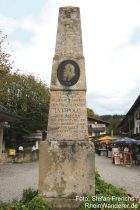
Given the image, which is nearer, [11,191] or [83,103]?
[83,103]

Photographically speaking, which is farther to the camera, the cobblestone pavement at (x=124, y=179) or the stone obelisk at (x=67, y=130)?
the cobblestone pavement at (x=124, y=179)

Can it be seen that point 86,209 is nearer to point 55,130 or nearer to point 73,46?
point 55,130

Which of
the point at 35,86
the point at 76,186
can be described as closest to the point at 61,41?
the point at 76,186

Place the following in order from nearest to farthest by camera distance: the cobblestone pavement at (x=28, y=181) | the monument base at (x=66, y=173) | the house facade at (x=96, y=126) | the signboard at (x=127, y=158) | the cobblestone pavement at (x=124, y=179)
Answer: the monument base at (x=66, y=173) → the cobblestone pavement at (x=28, y=181) → the cobblestone pavement at (x=124, y=179) → the signboard at (x=127, y=158) → the house facade at (x=96, y=126)

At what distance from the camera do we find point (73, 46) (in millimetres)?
9148

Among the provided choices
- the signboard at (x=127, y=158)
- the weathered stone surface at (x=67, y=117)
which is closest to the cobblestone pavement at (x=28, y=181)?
the weathered stone surface at (x=67, y=117)

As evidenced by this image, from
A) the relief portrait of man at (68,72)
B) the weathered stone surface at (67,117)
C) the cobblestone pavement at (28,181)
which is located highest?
the relief portrait of man at (68,72)

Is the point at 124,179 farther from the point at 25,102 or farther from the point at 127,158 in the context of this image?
the point at 25,102

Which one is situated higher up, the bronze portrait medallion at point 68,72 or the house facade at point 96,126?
the house facade at point 96,126

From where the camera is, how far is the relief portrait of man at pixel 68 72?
9008mm

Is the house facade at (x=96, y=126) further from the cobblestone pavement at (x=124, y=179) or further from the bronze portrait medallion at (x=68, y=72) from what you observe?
the bronze portrait medallion at (x=68, y=72)

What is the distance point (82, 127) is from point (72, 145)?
0.52 metres

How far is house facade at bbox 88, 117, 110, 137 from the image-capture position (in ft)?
302

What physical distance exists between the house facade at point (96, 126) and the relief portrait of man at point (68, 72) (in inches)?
3237
